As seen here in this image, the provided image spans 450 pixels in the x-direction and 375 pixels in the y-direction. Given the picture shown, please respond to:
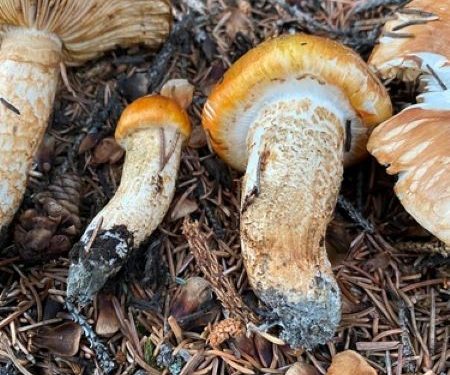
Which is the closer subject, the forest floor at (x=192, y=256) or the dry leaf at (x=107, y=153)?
the forest floor at (x=192, y=256)

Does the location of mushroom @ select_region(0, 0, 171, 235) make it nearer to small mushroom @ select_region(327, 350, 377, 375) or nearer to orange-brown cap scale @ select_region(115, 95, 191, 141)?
orange-brown cap scale @ select_region(115, 95, 191, 141)

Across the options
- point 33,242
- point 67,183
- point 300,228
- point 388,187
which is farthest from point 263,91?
point 33,242

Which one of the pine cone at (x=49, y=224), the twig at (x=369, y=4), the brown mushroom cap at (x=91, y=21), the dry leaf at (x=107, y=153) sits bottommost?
the pine cone at (x=49, y=224)

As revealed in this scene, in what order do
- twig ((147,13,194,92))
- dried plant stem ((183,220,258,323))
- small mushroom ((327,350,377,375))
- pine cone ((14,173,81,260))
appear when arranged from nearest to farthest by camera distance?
small mushroom ((327,350,377,375))
dried plant stem ((183,220,258,323))
pine cone ((14,173,81,260))
twig ((147,13,194,92))

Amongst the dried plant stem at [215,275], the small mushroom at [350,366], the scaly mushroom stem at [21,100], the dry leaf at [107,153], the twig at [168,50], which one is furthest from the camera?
the twig at [168,50]

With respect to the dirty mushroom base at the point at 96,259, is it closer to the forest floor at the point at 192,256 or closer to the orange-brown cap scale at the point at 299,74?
the forest floor at the point at 192,256

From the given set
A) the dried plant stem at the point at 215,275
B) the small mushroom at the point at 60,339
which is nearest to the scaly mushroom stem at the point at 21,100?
the small mushroom at the point at 60,339

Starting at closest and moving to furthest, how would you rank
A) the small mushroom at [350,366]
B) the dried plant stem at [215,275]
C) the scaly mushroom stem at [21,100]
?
the small mushroom at [350,366] → the dried plant stem at [215,275] → the scaly mushroom stem at [21,100]

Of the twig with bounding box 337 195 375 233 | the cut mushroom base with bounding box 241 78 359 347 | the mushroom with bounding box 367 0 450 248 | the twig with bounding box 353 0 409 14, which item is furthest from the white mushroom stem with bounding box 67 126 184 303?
the twig with bounding box 353 0 409 14

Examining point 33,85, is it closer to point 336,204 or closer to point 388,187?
point 336,204
